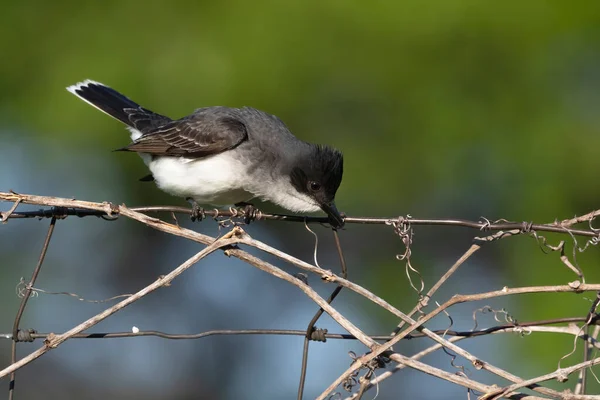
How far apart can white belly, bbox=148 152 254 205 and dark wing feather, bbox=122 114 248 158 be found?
0.05 meters

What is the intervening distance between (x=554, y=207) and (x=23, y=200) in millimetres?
4339

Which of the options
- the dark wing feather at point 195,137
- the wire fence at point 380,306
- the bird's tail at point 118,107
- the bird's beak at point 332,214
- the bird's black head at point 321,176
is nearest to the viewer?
the wire fence at point 380,306

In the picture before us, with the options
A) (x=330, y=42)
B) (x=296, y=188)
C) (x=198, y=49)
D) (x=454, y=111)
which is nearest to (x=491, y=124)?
(x=454, y=111)

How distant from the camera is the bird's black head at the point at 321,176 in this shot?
3.97 m

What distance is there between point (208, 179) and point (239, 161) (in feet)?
0.60

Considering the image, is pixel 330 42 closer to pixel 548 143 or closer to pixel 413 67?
pixel 413 67

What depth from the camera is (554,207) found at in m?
6.09

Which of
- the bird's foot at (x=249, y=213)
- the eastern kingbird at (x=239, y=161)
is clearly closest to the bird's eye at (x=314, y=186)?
the eastern kingbird at (x=239, y=161)

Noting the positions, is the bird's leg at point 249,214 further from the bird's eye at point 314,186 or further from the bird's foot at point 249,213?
the bird's eye at point 314,186

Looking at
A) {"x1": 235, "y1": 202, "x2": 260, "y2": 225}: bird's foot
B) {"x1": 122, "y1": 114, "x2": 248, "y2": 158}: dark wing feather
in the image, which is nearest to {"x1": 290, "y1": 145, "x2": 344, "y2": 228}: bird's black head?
{"x1": 235, "y1": 202, "x2": 260, "y2": 225}: bird's foot

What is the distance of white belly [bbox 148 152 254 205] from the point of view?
13.8 ft

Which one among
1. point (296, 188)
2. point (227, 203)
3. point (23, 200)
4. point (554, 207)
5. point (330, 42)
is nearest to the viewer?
point (23, 200)

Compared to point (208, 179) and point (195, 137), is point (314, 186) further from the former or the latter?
point (195, 137)

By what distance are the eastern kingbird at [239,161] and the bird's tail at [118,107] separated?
38cm
